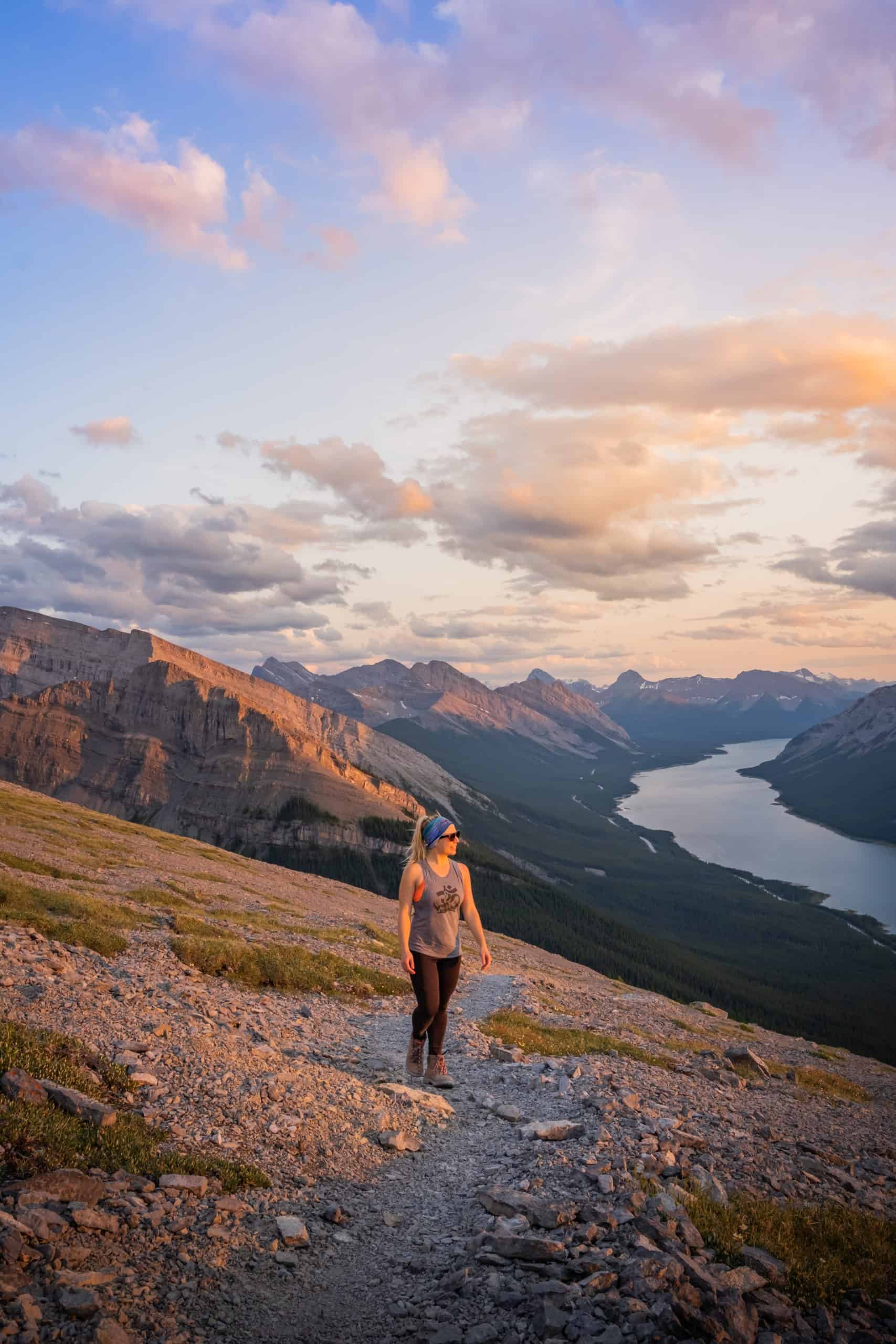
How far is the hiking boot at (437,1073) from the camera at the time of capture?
1466 centimetres

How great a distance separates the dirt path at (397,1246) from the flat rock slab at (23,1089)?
429cm

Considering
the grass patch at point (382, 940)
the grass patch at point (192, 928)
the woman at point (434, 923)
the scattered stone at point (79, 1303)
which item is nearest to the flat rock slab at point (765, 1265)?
the woman at point (434, 923)

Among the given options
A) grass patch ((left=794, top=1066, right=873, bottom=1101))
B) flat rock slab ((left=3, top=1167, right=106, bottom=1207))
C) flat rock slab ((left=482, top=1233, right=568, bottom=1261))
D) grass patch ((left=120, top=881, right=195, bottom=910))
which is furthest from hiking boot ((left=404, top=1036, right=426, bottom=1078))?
grass patch ((left=120, top=881, right=195, bottom=910))

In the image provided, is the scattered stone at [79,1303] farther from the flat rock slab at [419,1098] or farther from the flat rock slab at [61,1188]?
the flat rock slab at [419,1098]

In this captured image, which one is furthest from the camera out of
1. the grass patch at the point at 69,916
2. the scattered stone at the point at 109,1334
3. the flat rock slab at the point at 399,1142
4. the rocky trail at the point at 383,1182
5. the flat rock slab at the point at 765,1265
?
the grass patch at the point at 69,916

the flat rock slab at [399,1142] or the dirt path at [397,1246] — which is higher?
the dirt path at [397,1246]

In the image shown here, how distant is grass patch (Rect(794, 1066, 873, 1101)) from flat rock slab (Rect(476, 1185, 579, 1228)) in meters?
21.3

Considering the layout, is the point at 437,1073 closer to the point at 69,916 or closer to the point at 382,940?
the point at 69,916

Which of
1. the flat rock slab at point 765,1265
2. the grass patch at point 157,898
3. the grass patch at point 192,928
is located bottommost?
the grass patch at point 157,898

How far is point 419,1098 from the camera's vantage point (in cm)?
1346

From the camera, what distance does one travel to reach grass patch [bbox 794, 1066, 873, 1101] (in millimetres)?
27702

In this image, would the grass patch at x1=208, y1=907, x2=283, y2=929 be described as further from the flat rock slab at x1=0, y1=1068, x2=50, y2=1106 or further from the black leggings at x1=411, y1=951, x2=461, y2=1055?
the flat rock slab at x1=0, y1=1068, x2=50, y2=1106

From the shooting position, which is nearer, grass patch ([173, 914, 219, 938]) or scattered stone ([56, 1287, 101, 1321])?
scattered stone ([56, 1287, 101, 1321])

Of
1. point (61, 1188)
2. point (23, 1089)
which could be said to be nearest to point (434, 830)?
point (23, 1089)
